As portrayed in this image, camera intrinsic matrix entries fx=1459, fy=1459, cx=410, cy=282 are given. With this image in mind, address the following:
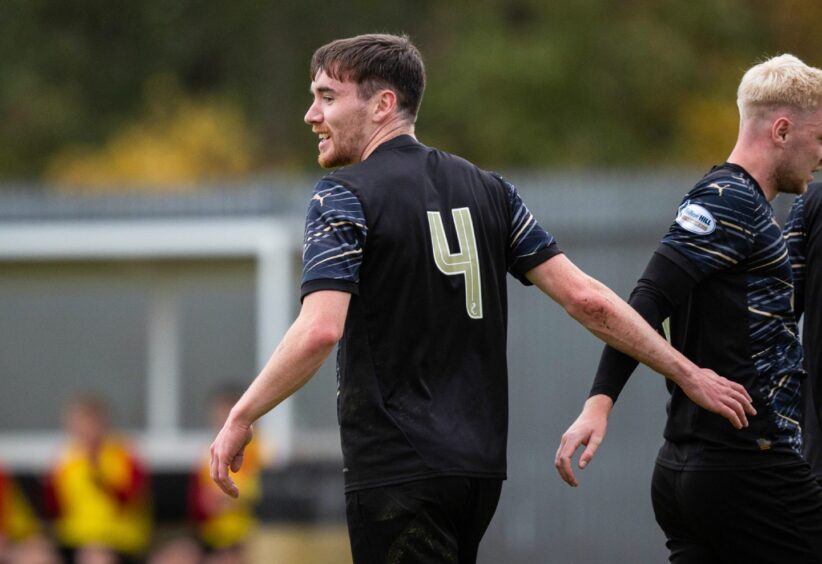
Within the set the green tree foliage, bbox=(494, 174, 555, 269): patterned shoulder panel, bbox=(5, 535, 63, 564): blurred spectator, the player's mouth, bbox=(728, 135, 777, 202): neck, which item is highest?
the green tree foliage

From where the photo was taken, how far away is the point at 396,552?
4.32 meters

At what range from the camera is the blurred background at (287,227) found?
11.7 m

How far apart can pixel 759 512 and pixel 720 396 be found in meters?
0.40

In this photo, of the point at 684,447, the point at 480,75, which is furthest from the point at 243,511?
the point at 480,75

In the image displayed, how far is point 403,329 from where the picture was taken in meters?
4.38

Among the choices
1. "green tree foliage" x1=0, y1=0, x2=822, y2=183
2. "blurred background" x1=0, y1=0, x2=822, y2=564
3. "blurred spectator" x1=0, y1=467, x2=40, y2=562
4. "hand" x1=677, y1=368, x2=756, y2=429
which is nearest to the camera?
"hand" x1=677, y1=368, x2=756, y2=429

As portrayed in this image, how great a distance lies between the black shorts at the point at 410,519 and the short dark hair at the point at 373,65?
1215 millimetres

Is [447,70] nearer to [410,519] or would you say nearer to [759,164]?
[759,164]

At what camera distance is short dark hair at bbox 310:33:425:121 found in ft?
15.0

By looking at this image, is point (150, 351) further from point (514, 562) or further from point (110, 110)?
point (110, 110)

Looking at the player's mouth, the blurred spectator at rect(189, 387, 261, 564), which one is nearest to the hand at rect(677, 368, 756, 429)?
the player's mouth

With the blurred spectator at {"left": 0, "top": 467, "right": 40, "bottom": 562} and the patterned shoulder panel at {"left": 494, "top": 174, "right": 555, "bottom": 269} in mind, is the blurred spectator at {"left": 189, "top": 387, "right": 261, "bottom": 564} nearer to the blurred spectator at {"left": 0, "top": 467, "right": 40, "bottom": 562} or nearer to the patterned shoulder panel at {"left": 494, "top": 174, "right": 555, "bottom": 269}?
the blurred spectator at {"left": 0, "top": 467, "right": 40, "bottom": 562}

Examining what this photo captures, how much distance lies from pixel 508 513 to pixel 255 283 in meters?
5.41

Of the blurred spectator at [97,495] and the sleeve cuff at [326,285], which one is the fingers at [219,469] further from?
the blurred spectator at [97,495]
